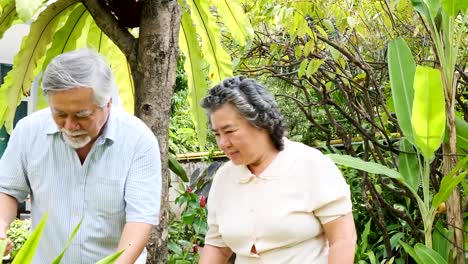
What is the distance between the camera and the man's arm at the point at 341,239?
6.22ft

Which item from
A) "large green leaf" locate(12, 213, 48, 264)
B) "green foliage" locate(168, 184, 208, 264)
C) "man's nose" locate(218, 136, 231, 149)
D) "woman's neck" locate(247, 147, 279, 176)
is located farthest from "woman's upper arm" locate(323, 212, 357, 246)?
"green foliage" locate(168, 184, 208, 264)

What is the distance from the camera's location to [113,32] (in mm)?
2598

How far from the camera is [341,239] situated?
75.2 inches

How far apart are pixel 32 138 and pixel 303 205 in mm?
765

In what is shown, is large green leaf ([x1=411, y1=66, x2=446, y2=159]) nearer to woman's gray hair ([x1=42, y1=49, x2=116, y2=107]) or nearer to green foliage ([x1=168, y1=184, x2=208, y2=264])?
woman's gray hair ([x1=42, y1=49, x2=116, y2=107])

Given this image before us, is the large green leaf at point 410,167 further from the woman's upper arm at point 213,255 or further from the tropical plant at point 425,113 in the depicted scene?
the woman's upper arm at point 213,255

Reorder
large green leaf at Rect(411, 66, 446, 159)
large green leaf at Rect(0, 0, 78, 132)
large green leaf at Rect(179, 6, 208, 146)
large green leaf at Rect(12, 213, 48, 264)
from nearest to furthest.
Result: large green leaf at Rect(12, 213, 48, 264), large green leaf at Rect(411, 66, 446, 159), large green leaf at Rect(0, 0, 78, 132), large green leaf at Rect(179, 6, 208, 146)

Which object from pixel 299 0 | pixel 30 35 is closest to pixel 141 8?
pixel 30 35

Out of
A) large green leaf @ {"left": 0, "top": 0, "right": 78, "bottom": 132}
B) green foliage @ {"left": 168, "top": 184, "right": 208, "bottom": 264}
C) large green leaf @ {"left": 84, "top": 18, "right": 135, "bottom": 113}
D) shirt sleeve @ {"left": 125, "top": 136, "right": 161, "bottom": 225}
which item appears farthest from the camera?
green foliage @ {"left": 168, "top": 184, "right": 208, "bottom": 264}

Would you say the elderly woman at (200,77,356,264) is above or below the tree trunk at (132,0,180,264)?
below

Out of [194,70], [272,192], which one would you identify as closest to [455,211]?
[272,192]

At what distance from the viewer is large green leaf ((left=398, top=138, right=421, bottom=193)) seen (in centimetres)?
271

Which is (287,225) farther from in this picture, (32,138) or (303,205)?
(32,138)

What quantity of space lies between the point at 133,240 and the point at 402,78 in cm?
125
